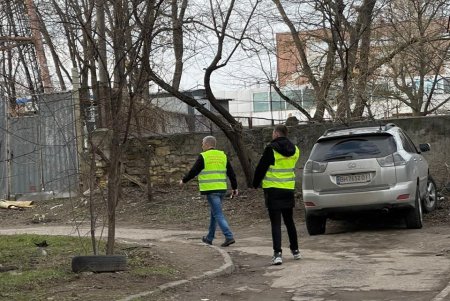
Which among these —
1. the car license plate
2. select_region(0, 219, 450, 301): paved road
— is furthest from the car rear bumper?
select_region(0, 219, 450, 301): paved road

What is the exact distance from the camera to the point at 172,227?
14.1m

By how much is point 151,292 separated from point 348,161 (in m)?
5.08

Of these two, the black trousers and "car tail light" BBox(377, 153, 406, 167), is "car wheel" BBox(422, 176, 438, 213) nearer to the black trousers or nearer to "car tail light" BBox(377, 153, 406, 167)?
"car tail light" BBox(377, 153, 406, 167)

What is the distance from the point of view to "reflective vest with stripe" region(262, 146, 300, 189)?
9.05m

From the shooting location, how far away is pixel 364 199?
35.4ft

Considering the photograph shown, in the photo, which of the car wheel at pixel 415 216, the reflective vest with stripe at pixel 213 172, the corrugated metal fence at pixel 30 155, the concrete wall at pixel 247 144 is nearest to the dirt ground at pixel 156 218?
the concrete wall at pixel 247 144

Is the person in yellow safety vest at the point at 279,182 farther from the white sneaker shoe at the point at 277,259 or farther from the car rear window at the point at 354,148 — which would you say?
the car rear window at the point at 354,148

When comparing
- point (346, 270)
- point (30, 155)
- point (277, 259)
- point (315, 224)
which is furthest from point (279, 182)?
point (30, 155)

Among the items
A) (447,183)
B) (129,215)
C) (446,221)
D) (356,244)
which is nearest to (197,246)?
(356,244)

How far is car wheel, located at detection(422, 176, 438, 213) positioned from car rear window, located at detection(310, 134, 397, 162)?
1.91 m

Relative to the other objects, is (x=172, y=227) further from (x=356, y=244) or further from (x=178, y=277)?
(x=178, y=277)

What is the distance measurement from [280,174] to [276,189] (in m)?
0.22

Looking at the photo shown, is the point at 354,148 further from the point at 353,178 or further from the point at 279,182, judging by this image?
the point at 279,182

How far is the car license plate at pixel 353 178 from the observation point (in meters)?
10.8
